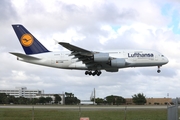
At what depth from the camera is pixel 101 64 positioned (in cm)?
5034

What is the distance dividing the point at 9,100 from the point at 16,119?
3426 inches

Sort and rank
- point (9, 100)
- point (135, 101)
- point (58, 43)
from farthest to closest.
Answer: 1. point (9, 100)
2. point (135, 101)
3. point (58, 43)

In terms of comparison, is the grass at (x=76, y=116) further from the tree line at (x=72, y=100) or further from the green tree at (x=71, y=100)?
the green tree at (x=71, y=100)

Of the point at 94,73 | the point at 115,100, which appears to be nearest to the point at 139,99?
the point at 115,100

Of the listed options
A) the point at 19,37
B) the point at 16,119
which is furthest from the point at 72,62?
the point at 16,119

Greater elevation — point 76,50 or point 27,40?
point 27,40

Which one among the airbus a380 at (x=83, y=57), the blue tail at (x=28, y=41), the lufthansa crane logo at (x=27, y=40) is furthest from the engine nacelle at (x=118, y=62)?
the lufthansa crane logo at (x=27, y=40)

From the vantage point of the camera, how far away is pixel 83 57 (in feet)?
166

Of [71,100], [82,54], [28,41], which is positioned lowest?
[71,100]

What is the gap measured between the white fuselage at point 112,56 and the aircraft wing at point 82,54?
757 mm

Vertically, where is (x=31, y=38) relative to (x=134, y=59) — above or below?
above

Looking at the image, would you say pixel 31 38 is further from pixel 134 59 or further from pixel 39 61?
pixel 134 59

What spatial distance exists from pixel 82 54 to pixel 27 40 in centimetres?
1156

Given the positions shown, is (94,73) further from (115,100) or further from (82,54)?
(115,100)
